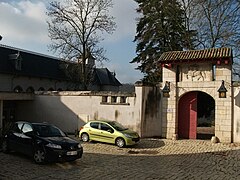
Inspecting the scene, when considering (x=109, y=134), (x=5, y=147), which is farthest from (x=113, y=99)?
(x=5, y=147)

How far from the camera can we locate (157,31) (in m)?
27.3

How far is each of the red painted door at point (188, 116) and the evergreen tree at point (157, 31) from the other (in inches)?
353

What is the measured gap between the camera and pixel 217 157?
43.0ft

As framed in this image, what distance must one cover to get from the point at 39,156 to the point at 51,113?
1153 centimetres

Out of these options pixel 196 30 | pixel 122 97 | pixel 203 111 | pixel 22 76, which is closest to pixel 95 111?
pixel 122 97

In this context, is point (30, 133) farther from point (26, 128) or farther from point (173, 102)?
point (173, 102)

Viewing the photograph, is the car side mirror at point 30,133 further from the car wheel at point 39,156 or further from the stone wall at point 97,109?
the stone wall at point 97,109

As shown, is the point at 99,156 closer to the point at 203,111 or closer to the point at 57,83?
the point at 203,111

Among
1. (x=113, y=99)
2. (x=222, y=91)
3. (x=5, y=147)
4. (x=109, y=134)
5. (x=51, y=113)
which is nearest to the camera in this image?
(x=5, y=147)

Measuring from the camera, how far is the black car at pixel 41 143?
33.2 feet

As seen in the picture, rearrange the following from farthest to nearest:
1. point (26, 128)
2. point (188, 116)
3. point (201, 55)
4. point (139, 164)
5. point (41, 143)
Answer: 1. point (188, 116)
2. point (201, 55)
3. point (26, 128)
4. point (139, 164)
5. point (41, 143)

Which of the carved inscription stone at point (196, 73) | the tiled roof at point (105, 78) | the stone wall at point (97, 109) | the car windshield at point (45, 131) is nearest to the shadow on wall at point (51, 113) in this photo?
the stone wall at point (97, 109)

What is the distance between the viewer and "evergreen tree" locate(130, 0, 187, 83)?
87.3 ft

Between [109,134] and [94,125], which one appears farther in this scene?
[94,125]
